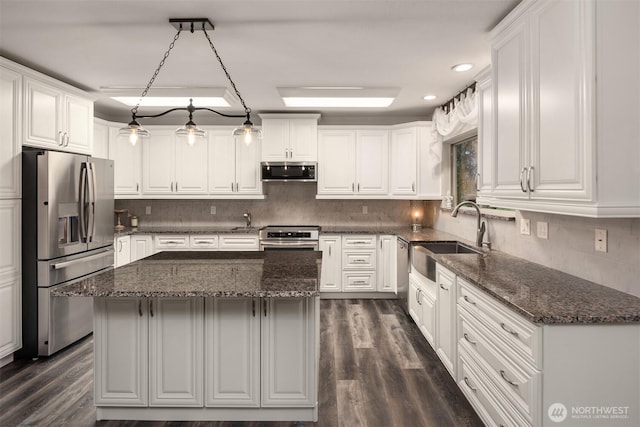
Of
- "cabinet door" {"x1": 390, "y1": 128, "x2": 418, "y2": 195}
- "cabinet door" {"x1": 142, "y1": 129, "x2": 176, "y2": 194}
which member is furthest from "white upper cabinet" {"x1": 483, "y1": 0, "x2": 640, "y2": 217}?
"cabinet door" {"x1": 142, "y1": 129, "x2": 176, "y2": 194}

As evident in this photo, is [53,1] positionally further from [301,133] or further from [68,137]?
[301,133]

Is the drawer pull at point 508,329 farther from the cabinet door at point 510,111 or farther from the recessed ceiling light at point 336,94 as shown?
the recessed ceiling light at point 336,94

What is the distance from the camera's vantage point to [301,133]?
5.08 metres

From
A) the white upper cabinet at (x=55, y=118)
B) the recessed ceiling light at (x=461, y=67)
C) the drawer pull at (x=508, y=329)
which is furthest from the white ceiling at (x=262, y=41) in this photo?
the drawer pull at (x=508, y=329)

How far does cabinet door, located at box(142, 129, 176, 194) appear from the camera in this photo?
519 cm

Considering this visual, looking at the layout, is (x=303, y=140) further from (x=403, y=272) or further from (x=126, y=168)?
(x=126, y=168)

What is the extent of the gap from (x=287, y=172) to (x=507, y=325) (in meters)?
3.59

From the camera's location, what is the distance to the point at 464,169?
459 cm

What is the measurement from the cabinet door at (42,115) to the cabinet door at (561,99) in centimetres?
372

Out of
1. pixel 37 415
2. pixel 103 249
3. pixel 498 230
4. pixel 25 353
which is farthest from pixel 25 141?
pixel 498 230

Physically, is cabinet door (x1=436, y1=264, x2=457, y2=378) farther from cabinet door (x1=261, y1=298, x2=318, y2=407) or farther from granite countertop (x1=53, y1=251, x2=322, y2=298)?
cabinet door (x1=261, y1=298, x2=318, y2=407)

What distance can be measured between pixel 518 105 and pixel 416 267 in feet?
6.34

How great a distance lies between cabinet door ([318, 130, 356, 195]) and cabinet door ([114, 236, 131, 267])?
251 centimetres

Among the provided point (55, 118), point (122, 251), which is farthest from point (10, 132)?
point (122, 251)
